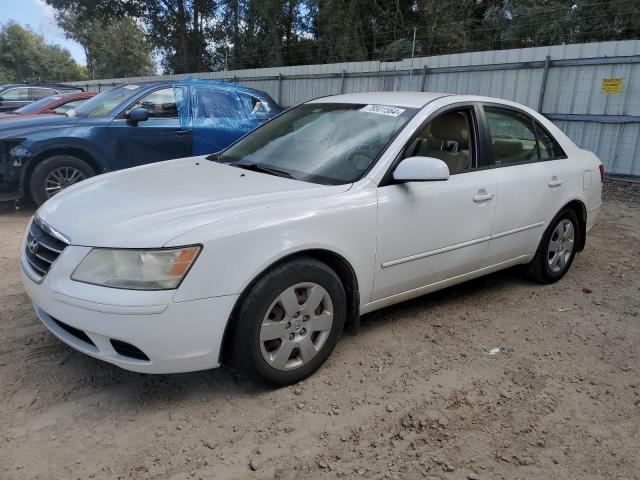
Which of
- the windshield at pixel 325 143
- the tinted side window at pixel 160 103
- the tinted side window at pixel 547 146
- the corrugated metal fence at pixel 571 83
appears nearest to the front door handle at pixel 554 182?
the tinted side window at pixel 547 146

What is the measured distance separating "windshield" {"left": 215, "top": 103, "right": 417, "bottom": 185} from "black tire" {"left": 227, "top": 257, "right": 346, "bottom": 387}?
0.60m

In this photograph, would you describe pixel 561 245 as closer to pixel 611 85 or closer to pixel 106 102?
pixel 611 85

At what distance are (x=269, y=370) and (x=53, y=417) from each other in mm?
1051

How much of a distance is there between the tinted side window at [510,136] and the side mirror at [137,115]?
13.9ft

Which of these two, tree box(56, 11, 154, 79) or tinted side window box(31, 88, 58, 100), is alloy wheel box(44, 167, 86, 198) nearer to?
tinted side window box(31, 88, 58, 100)

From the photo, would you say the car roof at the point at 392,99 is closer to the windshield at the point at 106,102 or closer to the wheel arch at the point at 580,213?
the wheel arch at the point at 580,213

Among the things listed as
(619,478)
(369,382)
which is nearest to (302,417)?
(369,382)

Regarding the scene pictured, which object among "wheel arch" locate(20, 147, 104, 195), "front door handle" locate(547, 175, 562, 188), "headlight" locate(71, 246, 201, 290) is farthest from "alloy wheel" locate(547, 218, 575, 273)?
"wheel arch" locate(20, 147, 104, 195)

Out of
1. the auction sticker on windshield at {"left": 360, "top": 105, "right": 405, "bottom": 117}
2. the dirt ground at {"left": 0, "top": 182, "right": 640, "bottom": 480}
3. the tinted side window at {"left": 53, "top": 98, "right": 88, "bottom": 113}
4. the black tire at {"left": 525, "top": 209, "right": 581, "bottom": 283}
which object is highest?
the auction sticker on windshield at {"left": 360, "top": 105, "right": 405, "bottom": 117}

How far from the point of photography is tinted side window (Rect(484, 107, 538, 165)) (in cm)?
391

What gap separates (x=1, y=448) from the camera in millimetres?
2324

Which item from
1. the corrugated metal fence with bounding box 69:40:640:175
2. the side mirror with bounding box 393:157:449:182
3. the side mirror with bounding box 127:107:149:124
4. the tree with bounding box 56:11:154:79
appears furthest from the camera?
the tree with bounding box 56:11:154:79

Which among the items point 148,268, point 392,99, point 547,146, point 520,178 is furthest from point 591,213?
point 148,268

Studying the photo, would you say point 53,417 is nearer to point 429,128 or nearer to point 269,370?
point 269,370
